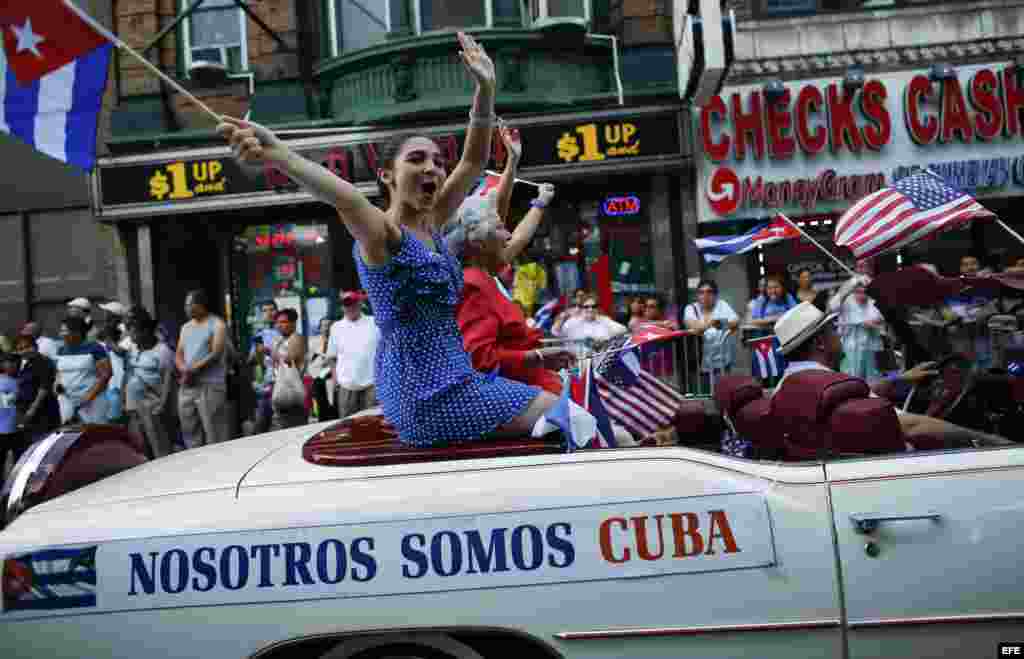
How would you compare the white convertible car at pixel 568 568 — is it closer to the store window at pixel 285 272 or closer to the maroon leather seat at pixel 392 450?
the maroon leather seat at pixel 392 450

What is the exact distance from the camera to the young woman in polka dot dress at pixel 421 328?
304 centimetres

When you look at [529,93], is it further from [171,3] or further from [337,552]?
[337,552]

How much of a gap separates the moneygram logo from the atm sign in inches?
47.8

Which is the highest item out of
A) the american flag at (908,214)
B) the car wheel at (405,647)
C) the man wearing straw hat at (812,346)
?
the american flag at (908,214)

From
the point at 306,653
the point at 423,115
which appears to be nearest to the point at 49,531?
the point at 306,653

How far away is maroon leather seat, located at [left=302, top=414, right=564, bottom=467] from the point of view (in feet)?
9.39

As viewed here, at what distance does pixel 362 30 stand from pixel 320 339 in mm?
4937

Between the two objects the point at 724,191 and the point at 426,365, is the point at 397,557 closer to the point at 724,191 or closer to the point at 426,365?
the point at 426,365

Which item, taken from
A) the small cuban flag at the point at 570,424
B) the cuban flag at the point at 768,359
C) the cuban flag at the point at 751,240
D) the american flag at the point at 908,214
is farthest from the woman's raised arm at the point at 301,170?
the cuban flag at the point at 751,240

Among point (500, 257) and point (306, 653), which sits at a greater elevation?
point (500, 257)

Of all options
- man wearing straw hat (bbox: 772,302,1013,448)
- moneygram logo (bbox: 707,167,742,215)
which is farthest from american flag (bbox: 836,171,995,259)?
moneygram logo (bbox: 707,167,742,215)

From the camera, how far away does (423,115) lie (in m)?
12.2

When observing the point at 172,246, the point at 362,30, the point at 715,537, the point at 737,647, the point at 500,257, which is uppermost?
the point at 362,30

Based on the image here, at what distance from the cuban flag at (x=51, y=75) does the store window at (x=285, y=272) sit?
32.8 ft
